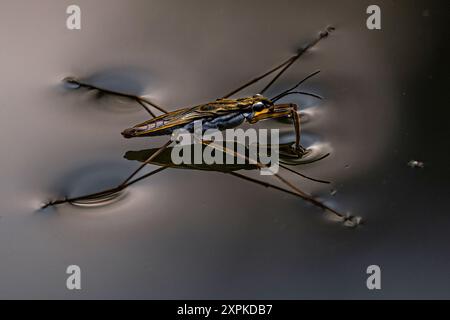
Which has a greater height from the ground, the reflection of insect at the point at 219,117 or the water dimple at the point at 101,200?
the reflection of insect at the point at 219,117

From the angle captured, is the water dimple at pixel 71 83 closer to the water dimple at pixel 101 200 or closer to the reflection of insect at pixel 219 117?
the reflection of insect at pixel 219 117

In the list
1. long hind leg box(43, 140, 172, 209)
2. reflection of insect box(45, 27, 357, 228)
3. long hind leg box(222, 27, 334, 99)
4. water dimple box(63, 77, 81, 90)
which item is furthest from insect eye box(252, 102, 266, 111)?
water dimple box(63, 77, 81, 90)

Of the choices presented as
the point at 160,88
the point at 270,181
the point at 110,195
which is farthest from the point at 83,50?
the point at 270,181

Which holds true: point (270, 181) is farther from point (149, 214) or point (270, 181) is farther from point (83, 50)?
point (83, 50)

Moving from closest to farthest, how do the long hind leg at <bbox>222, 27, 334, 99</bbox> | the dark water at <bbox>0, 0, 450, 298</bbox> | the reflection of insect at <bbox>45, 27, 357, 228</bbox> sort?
the dark water at <bbox>0, 0, 450, 298</bbox> < the reflection of insect at <bbox>45, 27, 357, 228</bbox> < the long hind leg at <bbox>222, 27, 334, 99</bbox>

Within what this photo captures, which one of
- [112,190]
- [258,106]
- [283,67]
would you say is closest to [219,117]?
[258,106]

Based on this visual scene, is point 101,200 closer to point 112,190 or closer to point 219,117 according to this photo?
point 112,190

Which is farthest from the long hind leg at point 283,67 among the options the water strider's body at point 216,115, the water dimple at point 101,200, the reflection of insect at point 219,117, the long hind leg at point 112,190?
the water dimple at point 101,200

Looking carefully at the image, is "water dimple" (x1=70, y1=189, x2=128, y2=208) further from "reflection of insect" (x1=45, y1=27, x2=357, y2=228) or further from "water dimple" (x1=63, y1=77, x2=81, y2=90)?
"water dimple" (x1=63, y1=77, x2=81, y2=90)
